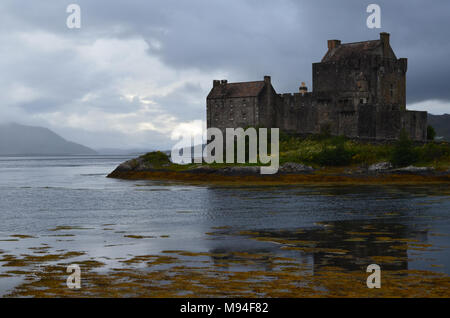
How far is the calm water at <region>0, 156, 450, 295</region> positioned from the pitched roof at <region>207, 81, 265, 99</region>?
96.0ft

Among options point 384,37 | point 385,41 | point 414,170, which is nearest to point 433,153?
point 414,170

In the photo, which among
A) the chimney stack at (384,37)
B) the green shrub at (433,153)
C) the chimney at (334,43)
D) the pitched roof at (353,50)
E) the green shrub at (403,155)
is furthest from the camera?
the chimney at (334,43)

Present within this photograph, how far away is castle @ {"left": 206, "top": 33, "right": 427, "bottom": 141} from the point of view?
6444 centimetres

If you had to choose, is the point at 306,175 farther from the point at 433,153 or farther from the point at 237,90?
the point at 237,90

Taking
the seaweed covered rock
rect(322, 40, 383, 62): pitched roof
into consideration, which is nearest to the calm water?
the seaweed covered rock

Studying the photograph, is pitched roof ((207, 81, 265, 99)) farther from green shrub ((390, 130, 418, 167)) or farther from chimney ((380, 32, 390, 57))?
green shrub ((390, 130, 418, 167))

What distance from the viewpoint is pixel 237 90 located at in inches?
2987

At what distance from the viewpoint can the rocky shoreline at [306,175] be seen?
5303cm

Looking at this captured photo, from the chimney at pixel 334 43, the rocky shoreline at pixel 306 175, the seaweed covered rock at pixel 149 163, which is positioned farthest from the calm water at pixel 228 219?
the chimney at pixel 334 43

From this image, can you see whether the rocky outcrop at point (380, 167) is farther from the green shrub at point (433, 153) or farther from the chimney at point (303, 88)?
the chimney at point (303, 88)

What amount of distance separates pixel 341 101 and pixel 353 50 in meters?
6.62

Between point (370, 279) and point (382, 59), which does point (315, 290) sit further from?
point (382, 59)

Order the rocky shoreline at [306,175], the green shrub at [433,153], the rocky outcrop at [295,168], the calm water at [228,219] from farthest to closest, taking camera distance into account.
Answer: the rocky outcrop at [295,168]
the green shrub at [433,153]
the rocky shoreline at [306,175]
the calm water at [228,219]

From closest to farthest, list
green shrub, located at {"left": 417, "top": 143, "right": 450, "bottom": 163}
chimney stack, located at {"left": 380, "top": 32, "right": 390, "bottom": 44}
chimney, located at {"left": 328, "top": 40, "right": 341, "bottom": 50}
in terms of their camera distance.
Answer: green shrub, located at {"left": 417, "top": 143, "right": 450, "bottom": 163}
chimney stack, located at {"left": 380, "top": 32, "right": 390, "bottom": 44}
chimney, located at {"left": 328, "top": 40, "right": 341, "bottom": 50}
